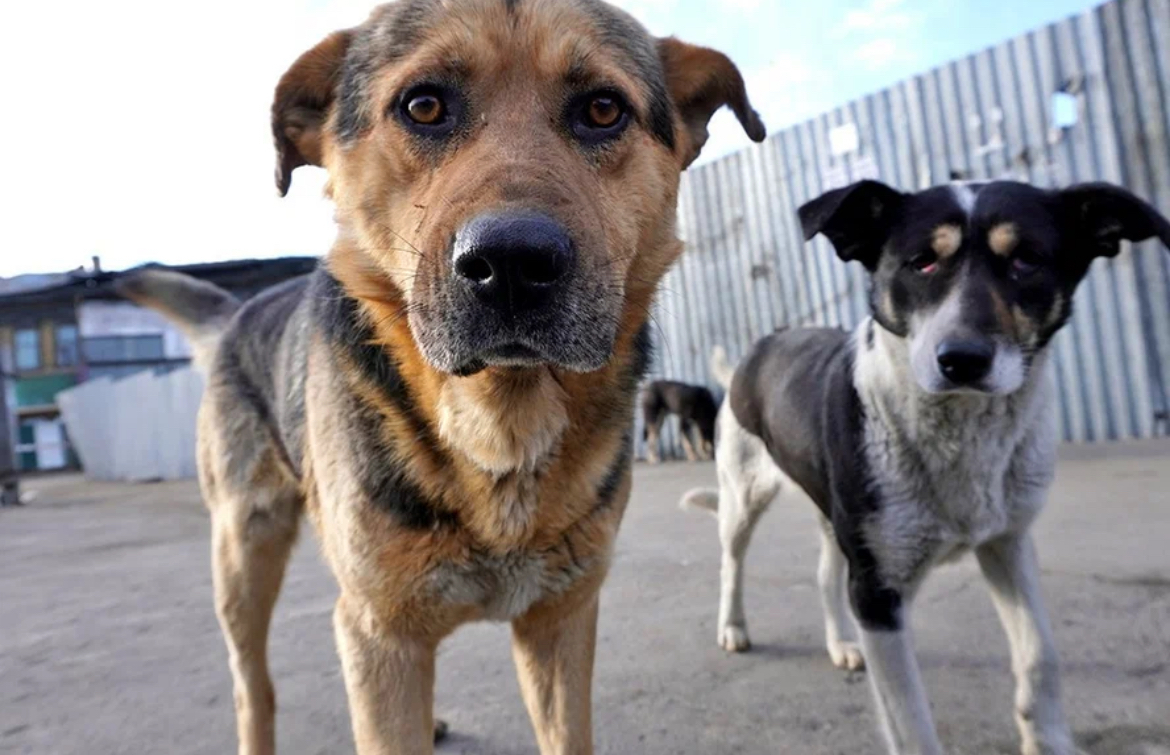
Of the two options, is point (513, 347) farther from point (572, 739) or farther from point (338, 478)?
point (572, 739)

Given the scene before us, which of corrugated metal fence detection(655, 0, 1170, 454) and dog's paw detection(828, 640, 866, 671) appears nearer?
dog's paw detection(828, 640, 866, 671)

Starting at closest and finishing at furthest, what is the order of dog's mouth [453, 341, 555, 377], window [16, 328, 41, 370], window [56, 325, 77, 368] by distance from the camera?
dog's mouth [453, 341, 555, 377], window [16, 328, 41, 370], window [56, 325, 77, 368]

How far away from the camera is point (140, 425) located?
20.5 meters

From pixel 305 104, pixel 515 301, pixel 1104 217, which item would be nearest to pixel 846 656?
pixel 1104 217

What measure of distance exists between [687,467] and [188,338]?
720 cm

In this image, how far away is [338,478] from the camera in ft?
6.57

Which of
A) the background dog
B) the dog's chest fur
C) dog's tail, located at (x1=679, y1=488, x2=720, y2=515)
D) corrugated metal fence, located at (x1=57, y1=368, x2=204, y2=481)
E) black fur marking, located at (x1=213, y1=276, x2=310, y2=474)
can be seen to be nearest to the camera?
the dog's chest fur

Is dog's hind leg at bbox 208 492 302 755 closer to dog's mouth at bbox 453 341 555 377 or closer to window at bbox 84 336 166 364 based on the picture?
dog's mouth at bbox 453 341 555 377

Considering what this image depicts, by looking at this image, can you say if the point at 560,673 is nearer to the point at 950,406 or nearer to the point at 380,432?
the point at 380,432

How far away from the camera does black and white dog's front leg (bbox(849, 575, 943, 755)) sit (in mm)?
2113

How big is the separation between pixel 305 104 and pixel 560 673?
1.67 meters

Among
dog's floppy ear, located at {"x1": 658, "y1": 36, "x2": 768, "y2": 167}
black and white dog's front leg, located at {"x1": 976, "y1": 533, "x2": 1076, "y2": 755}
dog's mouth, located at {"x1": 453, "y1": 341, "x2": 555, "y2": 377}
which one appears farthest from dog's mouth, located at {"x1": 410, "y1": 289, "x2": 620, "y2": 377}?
black and white dog's front leg, located at {"x1": 976, "y1": 533, "x2": 1076, "y2": 755}

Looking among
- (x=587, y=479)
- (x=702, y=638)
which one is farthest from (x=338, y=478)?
(x=702, y=638)

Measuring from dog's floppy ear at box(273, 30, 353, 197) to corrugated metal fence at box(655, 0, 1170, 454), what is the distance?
12.4ft
